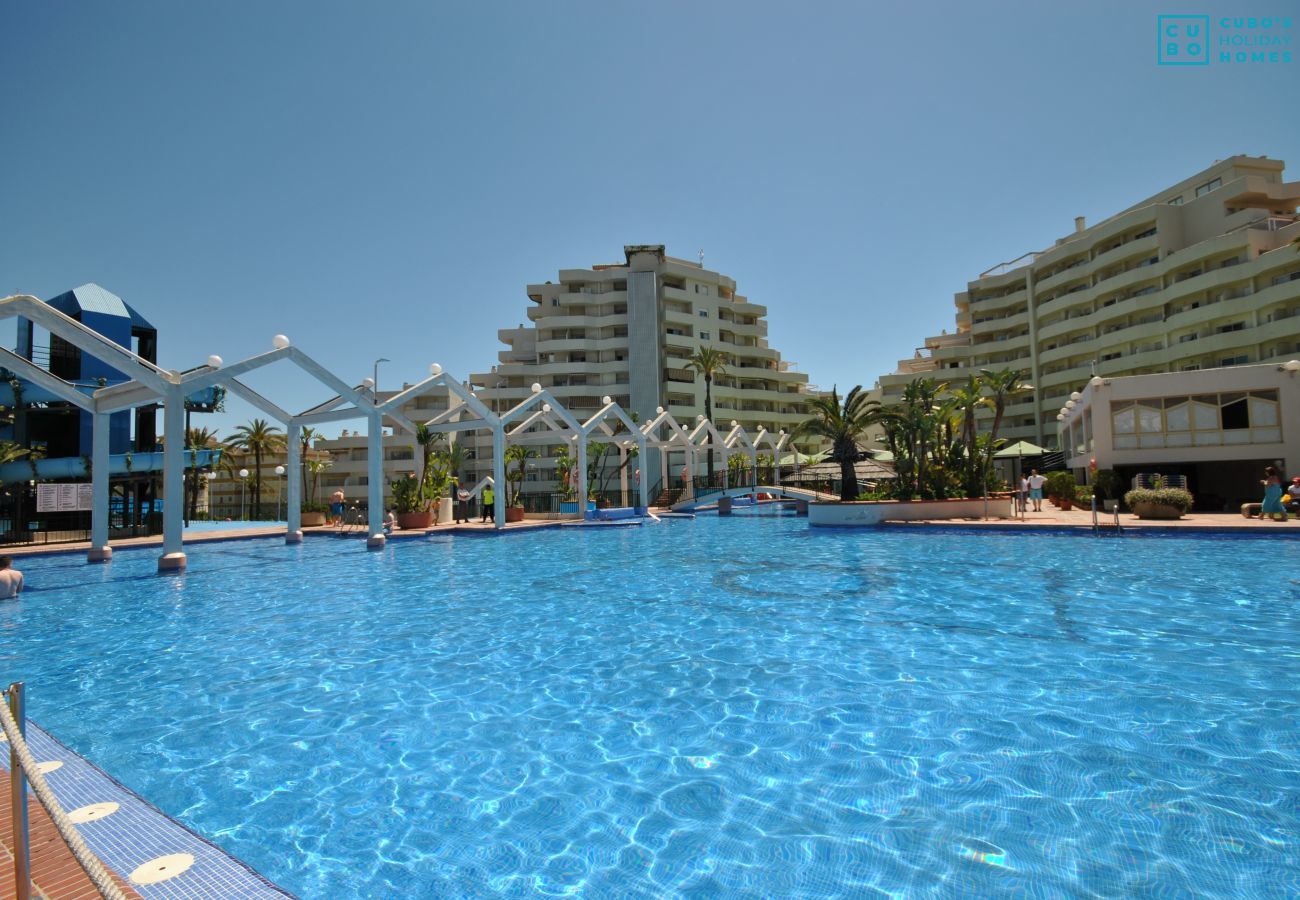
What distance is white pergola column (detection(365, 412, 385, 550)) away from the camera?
19906 mm

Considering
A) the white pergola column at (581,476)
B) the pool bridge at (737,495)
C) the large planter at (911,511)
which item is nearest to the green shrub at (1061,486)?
the large planter at (911,511)

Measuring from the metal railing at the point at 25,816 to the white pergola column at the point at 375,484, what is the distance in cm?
1852

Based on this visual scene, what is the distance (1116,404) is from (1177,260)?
26650mm

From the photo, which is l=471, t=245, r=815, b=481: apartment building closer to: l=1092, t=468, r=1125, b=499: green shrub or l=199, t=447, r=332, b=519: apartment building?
l=199, t=447, r=332, b=519: apartment building

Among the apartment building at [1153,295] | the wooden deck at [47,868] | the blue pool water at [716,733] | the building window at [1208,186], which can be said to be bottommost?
the blue pool water at [716,733]

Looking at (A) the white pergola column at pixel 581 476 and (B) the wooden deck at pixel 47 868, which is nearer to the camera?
(B) the wooden deck at pixel 47 868

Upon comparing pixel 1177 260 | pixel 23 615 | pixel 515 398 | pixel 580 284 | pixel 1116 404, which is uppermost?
pixel 580 284

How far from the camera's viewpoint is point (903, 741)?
493 centimetres

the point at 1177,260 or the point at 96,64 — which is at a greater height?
the point at 1177,260

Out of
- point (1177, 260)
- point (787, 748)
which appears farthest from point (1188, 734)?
point (1177, 260)

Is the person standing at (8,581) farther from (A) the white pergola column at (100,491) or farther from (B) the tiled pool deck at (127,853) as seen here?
(B) the tiled pool deck at (127,853)

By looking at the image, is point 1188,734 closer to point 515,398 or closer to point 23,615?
point 23,615

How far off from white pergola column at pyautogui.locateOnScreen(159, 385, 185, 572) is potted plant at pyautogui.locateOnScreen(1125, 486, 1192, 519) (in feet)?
90.2

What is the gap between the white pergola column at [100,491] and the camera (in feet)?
56.6
